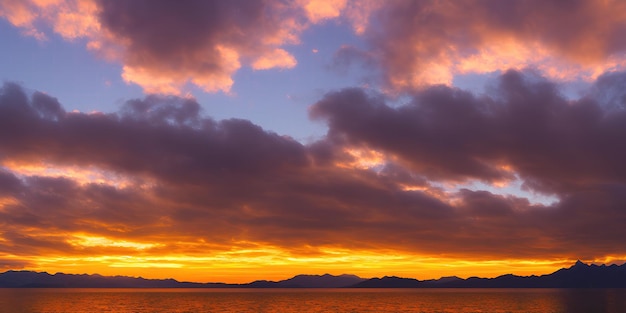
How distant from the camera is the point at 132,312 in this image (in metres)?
172

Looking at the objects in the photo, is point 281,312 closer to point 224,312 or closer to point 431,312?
point 224,312

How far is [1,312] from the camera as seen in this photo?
558 feet

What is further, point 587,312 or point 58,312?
point 58,312

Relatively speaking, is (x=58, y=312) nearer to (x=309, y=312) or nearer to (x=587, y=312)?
(x=309, y=312)

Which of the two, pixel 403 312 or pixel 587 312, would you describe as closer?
pixel 587 312

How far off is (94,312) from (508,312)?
5663 inches

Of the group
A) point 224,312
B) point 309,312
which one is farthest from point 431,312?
point 224,312

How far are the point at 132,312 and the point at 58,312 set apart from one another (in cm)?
2622

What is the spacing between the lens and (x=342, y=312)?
567 feet

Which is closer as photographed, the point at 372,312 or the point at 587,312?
the point at 587,312

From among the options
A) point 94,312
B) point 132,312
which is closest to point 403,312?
point 132,312

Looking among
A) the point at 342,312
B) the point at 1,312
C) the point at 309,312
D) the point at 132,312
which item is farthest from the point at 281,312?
the point at 1,312

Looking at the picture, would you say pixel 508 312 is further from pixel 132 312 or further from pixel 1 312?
pixel 1 312

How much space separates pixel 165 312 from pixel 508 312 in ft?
384
